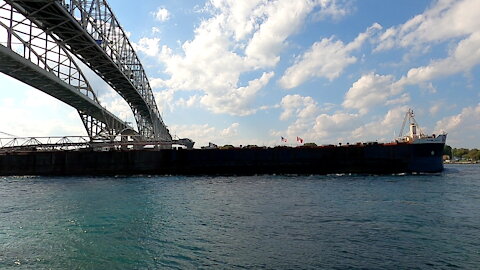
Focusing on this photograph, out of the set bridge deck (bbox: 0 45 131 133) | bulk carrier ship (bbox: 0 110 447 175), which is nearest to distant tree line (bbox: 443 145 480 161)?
bulk carrier ship (bbox: 0 110 447 175)

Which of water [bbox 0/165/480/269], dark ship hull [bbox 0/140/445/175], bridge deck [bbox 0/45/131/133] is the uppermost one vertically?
bridge deck [bbox 0/45/131/133]

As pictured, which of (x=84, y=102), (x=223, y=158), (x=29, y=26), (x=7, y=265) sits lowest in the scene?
(x=7, y=265)

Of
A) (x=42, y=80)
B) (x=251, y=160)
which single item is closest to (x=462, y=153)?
(x=251, y=160)

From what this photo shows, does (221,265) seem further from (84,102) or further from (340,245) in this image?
(84,102)

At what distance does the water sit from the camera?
1016cm

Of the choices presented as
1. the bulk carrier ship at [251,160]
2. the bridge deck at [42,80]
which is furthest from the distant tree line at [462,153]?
the bridge deck at [42,80]

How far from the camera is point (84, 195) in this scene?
2634cm

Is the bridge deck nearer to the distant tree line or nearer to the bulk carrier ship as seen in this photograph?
the bulk carrier ship

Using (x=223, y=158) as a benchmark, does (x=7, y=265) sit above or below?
below

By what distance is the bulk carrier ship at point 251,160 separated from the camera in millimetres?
44938

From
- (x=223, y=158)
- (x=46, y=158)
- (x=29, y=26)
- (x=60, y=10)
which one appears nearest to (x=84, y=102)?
(x=46, y=158)

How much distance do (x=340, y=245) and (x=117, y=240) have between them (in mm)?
8616

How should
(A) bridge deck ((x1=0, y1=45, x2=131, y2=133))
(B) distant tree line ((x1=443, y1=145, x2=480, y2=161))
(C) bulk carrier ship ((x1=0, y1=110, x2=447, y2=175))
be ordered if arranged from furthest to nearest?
1. (B) distant tree line ((x1=443, y1=145, x2=480, y2=161))
2. (C) bulk carrier ship ((x1=0, y1=110, x2=447, y2=175))
3. (A) bridge deck ((x1=0, y1=45, x2=131, y2=133))

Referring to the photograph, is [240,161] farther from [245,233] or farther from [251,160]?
[245,233]
